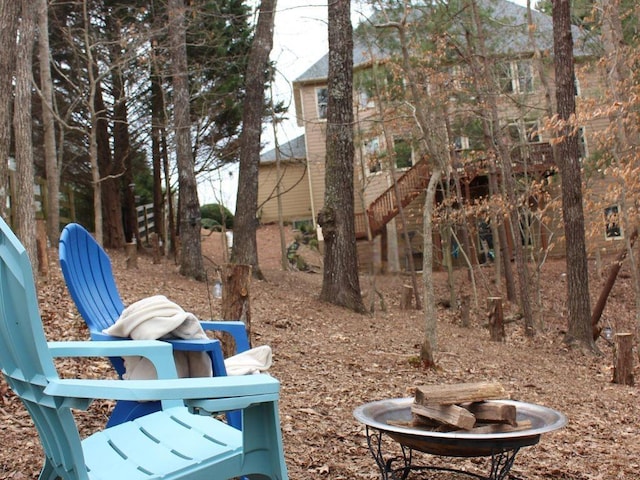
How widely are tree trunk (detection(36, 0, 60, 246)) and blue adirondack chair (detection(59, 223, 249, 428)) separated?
949cm

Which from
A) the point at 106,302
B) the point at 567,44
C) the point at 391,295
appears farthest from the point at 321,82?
the point at 106,302

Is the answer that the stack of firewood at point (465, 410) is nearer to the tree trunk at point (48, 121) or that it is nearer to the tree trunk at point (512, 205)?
the tree trunk at point (512, 205)

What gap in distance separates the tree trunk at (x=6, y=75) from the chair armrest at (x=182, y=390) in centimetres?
392

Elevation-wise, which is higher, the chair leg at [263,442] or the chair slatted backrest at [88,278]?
the chair slatted backrest at [88,278]

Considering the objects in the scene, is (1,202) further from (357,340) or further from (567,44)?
(567,44)

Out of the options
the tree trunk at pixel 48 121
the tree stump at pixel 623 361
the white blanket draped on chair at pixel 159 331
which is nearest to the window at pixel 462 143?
the tree trunk at pixel 48 121

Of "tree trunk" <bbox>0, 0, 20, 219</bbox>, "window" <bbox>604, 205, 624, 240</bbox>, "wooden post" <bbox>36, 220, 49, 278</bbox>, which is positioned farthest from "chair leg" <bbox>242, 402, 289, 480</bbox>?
"window" <bbox>604, 205, 624, 240</bbox>

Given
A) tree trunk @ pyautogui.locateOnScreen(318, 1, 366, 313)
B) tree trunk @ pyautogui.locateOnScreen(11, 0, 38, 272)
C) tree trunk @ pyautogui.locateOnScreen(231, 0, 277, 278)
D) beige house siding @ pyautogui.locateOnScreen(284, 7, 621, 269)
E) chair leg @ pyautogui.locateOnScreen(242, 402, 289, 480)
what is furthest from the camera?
beige house siding @ pyautogui.locateOnScreen(284, 7, 621, 269)

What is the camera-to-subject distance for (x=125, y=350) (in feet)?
9.43

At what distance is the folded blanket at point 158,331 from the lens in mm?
3269

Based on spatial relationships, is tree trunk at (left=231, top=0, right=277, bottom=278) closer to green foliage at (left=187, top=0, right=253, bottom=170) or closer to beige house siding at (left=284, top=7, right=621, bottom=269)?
green foliage at (left=187, top=0, right=253, bottom=170)

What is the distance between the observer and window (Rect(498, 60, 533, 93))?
18906mm

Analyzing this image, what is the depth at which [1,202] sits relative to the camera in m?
5.61

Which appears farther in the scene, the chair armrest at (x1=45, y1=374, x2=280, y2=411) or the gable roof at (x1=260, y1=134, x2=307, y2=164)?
the gable roof at (x1=260, y1=134, x2=307, y2=164)
